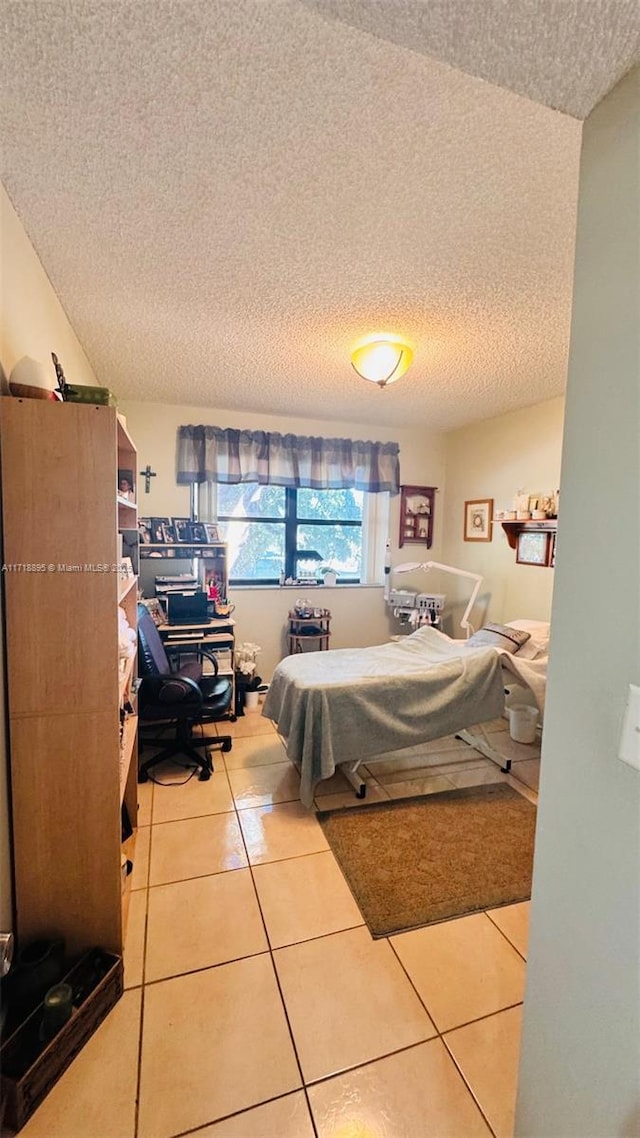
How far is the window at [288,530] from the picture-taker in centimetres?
404

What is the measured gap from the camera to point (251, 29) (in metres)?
0.91

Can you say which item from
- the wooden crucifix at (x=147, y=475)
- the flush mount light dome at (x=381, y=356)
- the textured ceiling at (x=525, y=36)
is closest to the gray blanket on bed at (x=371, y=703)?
the flush mount light dome at (x=381, y=356)

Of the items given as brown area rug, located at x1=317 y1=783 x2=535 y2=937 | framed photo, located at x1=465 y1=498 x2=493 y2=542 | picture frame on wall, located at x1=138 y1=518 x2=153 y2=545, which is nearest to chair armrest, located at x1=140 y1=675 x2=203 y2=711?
brown area rug, located at x1=317 y1=783 x2=535 y2=937

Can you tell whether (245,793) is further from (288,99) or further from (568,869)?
(288,99)

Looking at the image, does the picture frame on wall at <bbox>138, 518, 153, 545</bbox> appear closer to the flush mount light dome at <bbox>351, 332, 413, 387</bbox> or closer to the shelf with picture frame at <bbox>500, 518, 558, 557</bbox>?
the flush mount light dome at <bbox>351, 332, 413, 387</bbox>

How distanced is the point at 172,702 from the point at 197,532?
154 centimetres

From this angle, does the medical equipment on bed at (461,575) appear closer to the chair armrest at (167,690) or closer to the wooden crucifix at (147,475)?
the chair armrest at (167,690)

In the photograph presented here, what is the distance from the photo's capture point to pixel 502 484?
381cm

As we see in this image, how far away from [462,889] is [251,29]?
2749 millimetres

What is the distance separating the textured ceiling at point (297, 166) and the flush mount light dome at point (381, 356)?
78mm

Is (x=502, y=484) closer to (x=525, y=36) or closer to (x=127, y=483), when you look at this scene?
(x=127, y=483)

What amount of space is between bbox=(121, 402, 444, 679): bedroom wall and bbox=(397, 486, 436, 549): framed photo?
0.06 meters

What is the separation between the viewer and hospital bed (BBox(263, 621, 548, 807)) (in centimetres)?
234

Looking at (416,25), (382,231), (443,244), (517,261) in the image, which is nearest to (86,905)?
(416,25)
